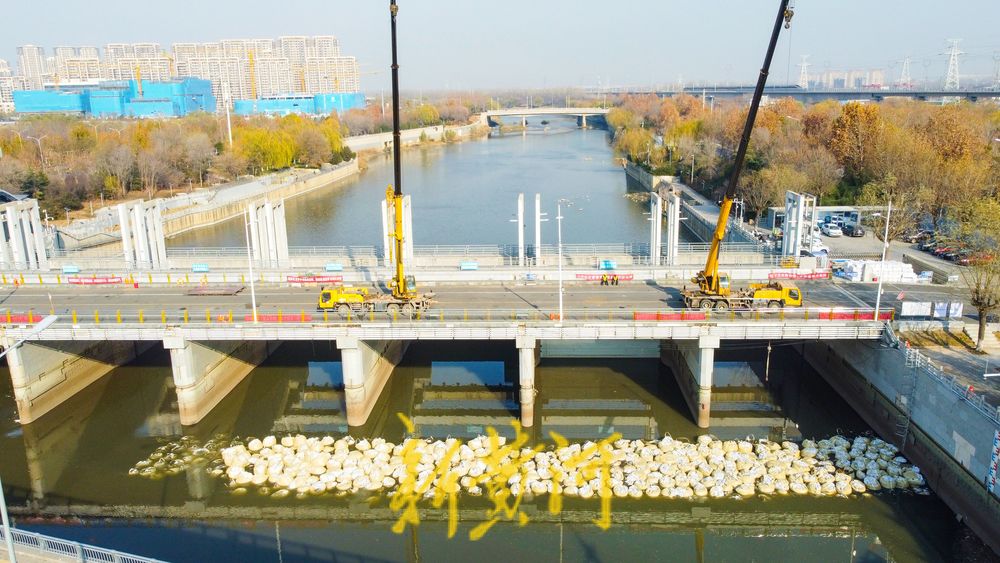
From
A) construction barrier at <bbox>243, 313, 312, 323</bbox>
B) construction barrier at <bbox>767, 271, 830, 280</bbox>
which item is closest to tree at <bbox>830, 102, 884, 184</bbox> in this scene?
construction barrier at <bbox>767, 271, 830, 280</bbox>

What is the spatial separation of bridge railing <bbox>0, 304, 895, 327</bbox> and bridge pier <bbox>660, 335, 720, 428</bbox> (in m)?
1.39

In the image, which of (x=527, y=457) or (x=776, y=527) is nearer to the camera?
(x=776, y=527)

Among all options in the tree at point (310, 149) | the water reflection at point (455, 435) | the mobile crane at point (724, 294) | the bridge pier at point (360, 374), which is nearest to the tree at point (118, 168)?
the tree at point (310, 149)

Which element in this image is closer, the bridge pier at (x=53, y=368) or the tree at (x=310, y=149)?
the bridge pier at (x=53, y=368)

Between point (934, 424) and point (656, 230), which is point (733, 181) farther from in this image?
point (934, 424)

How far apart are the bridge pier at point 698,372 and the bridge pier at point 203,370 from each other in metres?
24.9

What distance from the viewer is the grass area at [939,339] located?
33.7m

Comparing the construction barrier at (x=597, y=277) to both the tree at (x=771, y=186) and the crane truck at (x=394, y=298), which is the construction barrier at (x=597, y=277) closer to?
the crane truck at (x=394, y=298)

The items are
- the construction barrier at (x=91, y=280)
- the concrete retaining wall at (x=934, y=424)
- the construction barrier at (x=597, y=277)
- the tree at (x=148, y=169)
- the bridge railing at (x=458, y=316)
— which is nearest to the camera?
the concrete retaining wall at (x=934, y=424)

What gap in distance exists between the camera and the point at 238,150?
375 ft

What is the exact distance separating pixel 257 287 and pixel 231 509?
1768cm

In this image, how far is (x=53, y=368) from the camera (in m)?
38.4

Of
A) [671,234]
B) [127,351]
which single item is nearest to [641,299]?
[671,234]

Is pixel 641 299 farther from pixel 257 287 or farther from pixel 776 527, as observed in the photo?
pixel 257 287
